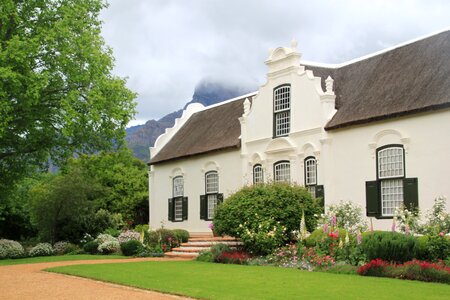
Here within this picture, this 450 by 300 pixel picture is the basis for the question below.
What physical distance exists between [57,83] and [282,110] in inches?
362

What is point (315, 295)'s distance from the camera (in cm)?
1201

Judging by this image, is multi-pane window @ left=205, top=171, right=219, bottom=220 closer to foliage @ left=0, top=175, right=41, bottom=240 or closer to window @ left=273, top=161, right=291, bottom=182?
window @ left=273, top=161, right=291, bottom=182

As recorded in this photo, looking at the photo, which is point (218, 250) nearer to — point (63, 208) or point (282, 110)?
point (282, 110)

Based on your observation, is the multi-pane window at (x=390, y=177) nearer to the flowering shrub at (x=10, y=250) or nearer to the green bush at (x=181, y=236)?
the green bush at (x=181, y=236)

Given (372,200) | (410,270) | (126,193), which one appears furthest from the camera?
(126,193)

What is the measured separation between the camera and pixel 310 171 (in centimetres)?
2523

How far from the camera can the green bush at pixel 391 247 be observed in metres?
15.9

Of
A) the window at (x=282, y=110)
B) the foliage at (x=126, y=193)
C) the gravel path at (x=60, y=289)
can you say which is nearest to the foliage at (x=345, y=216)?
the window at (x=282, y=110)

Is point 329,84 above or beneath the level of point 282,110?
above

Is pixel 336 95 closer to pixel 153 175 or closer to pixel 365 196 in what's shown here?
pixel 365 196

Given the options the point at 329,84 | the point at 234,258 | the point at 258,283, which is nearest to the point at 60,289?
the point at 258,283

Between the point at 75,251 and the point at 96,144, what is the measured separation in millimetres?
5465

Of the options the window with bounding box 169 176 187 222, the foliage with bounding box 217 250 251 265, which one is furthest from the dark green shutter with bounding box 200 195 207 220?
the foliage with bounding box 217 250 251 265

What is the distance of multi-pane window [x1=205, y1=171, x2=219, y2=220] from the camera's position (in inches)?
1219
